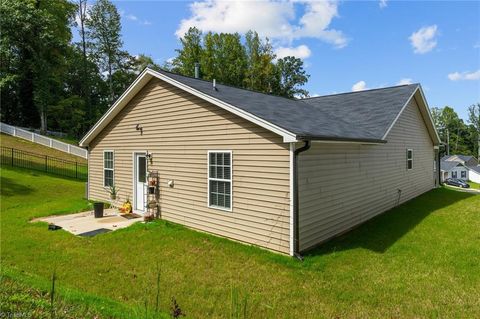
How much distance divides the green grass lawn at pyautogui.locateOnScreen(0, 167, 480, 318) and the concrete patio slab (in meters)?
0.49

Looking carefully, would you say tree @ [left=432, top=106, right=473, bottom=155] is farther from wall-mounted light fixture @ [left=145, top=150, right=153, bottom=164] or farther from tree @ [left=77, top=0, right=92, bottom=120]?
wall-mounted light fixture @ [left=145, top=150, right=153, bottom=164]

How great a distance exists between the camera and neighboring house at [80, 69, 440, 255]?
21.0 feet

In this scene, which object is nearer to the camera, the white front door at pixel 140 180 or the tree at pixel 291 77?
the white front door at pixel 140 180

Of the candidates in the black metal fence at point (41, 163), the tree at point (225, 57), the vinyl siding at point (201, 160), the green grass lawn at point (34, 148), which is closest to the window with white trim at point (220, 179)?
the vinyl siding at point (201, 160)

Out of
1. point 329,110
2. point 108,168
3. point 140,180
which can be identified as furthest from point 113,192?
point 329,110

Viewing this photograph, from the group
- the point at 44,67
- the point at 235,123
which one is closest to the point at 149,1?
the point at 235,123

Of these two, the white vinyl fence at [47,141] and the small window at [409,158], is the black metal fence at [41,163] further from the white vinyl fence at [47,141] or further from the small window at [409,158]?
the small window at [409,158]

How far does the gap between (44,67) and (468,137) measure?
85225 mm

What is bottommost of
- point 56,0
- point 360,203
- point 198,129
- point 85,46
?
point 360,203

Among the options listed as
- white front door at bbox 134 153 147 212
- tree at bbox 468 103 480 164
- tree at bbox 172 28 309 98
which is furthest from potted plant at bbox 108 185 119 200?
tree at bbox 468 103 480 164

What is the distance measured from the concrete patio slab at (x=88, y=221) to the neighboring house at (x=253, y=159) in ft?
3.19

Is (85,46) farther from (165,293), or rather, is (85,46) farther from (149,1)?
(165,293)

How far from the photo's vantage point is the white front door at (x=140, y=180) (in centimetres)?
1005

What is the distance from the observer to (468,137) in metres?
69.4
